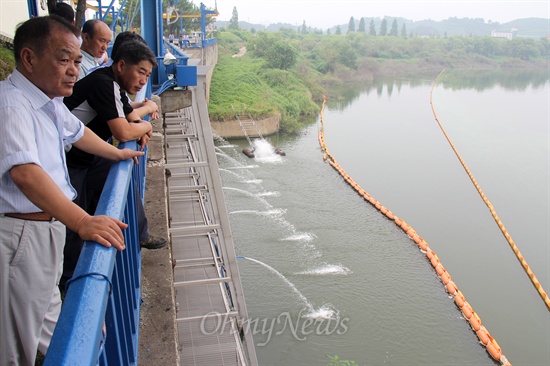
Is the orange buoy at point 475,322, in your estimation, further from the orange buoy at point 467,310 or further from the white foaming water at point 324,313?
the white foaming water at point 324,313

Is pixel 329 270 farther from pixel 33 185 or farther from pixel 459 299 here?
pixel 33 185

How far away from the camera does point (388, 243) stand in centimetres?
1384

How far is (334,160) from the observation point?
21.0 metres

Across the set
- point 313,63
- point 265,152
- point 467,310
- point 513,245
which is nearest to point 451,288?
point 467,310

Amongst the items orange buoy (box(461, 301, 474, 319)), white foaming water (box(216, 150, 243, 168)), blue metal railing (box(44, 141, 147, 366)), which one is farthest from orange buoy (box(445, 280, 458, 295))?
blue metal railing (box(44, 141, 147, 366))

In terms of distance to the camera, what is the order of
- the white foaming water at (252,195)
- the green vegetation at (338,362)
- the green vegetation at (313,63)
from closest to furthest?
the green vegetation at (338,362)
the white foaming water at (252,195)
the green vegetation at (313,63)

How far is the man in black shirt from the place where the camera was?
7.09ft

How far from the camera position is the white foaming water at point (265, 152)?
20.8m

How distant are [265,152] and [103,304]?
68.2ft

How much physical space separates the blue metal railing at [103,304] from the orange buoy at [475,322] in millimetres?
9717

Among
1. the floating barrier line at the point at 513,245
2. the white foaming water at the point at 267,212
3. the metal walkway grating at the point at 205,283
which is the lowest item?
the floating barrier line at the point at 513,245

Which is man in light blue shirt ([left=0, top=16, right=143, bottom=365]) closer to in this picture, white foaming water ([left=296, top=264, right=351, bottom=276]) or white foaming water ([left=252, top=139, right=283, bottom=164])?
white foaming water ([left=296, top=264, right=351, bottom=276])

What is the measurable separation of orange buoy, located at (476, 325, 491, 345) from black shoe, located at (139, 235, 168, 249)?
30.0 feet

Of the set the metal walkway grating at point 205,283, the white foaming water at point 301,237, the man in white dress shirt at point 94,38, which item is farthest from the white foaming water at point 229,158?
the man in white dress shirt at point 94,38
